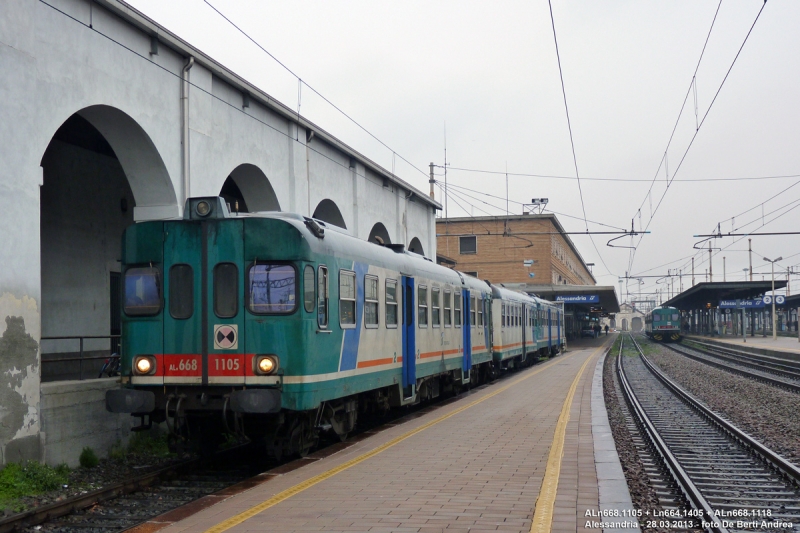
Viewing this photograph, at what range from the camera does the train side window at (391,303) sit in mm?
13000

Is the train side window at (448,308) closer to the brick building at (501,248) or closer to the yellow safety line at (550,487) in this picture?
the yellow safety line at (550,487)

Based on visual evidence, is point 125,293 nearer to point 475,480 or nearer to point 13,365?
point 13,365

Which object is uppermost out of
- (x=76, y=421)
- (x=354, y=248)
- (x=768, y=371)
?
(x=354, y=248)

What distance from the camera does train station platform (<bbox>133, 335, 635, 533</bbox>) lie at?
21.1 feet

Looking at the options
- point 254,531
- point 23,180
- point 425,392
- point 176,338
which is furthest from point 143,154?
point 254,531

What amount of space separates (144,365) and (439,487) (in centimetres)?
411

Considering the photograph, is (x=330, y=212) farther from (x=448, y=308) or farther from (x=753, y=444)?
(x=753, y=444)

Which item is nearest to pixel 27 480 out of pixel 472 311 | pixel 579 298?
pixel 472 311

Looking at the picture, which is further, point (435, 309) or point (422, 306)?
point (435, 309)

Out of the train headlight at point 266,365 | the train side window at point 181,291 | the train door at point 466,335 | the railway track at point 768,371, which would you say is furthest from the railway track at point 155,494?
the railway track at point 768,371

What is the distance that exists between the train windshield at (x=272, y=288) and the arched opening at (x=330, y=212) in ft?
33.0

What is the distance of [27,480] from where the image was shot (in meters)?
8.96

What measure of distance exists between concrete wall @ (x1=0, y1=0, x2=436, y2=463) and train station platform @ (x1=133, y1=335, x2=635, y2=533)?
3.55 m

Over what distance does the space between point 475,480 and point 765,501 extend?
9.58 feet
